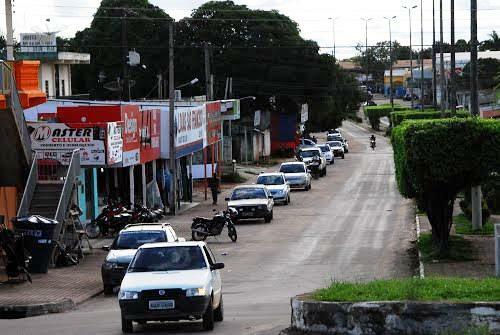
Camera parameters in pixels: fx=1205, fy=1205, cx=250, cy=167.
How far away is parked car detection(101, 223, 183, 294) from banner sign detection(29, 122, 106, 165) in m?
11.5

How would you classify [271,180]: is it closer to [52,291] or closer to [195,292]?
[52,291]

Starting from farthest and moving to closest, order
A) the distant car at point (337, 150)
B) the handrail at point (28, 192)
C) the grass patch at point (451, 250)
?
the distant car at point (337, 150)
the handrail at point (28, 192)
the grass patch at point (451, 250)

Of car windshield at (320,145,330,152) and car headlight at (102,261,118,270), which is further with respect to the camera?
car windshield at (320,145,330,152)

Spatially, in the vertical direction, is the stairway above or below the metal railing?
below

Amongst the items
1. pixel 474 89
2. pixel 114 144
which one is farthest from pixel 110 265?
pixel 474 89

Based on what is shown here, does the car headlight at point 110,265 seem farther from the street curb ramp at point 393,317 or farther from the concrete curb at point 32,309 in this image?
the street curb ramp at point 393,317

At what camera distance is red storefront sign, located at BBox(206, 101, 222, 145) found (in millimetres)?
62781

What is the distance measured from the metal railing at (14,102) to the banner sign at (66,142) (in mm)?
4034

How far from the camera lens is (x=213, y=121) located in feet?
213

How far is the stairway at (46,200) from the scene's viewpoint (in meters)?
33.8

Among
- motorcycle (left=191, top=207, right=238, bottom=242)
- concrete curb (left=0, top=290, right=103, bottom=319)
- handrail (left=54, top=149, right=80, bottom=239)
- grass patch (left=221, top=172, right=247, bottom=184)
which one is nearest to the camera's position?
concrete curb (left=0, top=290, right=103, bottom=319)

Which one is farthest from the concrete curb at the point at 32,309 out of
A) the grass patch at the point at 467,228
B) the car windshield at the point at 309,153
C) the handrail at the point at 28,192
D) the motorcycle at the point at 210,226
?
the car windshield at the point at 309,153

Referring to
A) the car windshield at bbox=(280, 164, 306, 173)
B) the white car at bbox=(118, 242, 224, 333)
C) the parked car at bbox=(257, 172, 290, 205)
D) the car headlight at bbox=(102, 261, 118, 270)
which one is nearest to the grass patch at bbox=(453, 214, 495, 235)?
the parked car at bbox=(257, 172, 290, 205)

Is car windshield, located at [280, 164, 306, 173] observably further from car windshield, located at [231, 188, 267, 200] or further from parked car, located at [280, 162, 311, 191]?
car windshield, located at [231, 188, 267, 200]
